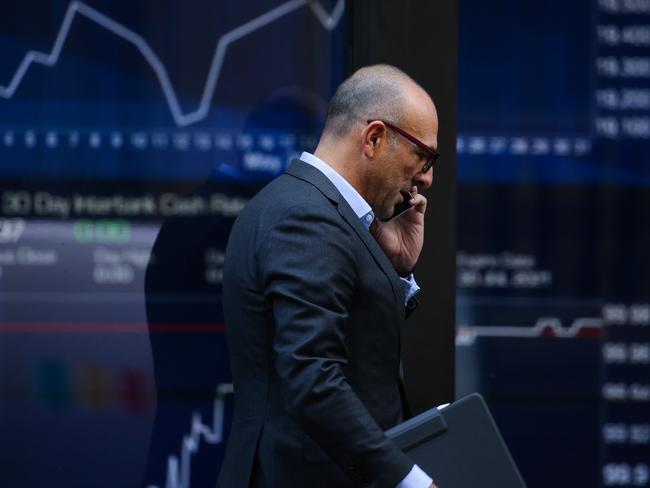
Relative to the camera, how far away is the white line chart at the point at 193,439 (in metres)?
3.60

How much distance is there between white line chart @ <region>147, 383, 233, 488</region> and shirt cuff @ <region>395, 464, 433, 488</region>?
4.40ft

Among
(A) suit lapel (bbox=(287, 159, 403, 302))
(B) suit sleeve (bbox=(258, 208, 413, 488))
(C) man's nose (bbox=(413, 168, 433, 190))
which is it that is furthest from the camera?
(C) man's nose (bbox=(413, 168, 433, 190))

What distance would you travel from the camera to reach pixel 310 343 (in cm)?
224

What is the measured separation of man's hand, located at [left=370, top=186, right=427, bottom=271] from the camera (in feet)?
10.0

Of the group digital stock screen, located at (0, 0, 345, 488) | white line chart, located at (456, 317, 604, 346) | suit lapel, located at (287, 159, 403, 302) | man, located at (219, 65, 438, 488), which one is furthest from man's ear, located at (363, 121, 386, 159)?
white line chart, located at (456, 317, 604, 346)

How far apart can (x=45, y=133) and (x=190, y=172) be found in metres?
0.45

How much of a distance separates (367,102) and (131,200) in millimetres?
1215

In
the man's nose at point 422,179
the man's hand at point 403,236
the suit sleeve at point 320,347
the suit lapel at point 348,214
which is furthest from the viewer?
the man's hand at point 403,236

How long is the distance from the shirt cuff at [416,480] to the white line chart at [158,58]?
62.2 inches

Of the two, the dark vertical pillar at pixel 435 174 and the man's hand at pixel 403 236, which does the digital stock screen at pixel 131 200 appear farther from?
the man's hand at pixel 403 236

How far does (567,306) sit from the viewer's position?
143 inches

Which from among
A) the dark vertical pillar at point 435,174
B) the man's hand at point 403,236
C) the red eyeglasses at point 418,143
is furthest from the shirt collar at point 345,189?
the dark vertical pillar at point 435,174

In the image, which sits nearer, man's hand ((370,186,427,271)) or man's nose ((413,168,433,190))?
man's nose ((413,168,433,190))

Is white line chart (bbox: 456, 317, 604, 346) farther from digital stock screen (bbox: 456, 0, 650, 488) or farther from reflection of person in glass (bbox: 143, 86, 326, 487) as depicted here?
reflection of person in glass (bbox: 143, 86, 326, 487)
